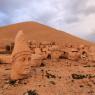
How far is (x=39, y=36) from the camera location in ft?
254

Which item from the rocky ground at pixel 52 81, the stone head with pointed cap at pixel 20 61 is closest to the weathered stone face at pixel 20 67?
the stone head with pointed cap at pixel 20 61

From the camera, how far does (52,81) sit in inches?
979

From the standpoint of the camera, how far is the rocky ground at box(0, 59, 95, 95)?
2339 centimetres

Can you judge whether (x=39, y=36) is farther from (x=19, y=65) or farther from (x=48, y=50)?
(x=19, y=65)

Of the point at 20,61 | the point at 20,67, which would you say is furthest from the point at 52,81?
the point at 20,61

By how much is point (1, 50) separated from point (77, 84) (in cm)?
1491

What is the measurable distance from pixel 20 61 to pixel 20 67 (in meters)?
0.42

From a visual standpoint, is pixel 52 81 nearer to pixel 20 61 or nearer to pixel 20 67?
pixel 20 67

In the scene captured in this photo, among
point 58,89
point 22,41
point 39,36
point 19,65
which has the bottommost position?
point 58,89

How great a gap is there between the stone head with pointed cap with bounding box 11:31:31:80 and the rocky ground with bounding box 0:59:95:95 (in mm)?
468

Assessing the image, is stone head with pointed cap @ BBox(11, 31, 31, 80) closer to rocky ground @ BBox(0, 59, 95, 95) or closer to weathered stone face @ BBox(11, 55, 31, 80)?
weathered stone face @ BBox(11, 55, 31, 80)

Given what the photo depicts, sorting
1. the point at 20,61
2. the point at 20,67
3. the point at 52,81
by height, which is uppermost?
the point at 20,61

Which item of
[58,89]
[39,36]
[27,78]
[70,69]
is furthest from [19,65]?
[39,36]

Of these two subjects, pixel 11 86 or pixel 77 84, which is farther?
pixel 77 84
